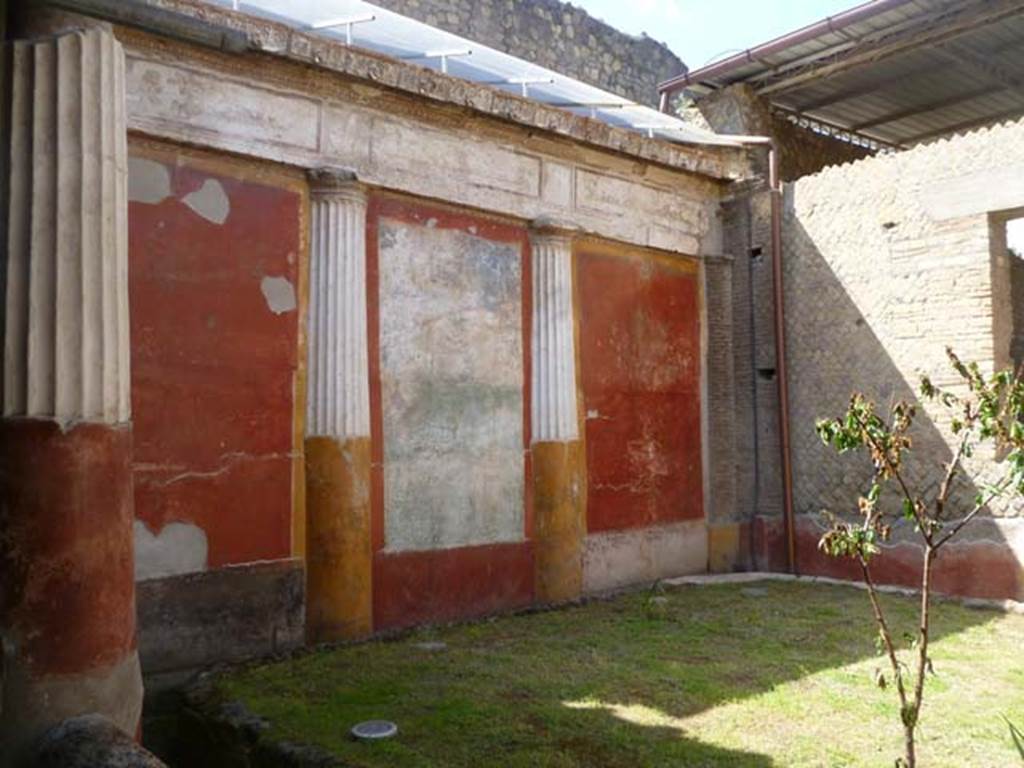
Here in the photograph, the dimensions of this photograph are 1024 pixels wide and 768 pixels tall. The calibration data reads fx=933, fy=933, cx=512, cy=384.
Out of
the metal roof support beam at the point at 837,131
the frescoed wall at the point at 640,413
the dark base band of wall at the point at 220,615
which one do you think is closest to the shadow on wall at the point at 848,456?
the frescoed wall at the point at 640,413

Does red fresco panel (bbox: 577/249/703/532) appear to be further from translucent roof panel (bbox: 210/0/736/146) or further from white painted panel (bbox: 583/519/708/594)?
translucent roof panel (bbox: 210/0/736/146)

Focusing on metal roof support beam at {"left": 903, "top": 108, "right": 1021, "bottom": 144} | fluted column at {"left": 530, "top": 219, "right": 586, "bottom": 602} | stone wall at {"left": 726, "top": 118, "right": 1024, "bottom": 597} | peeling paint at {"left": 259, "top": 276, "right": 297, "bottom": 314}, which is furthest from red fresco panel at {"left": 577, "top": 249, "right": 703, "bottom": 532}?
metal roof support beam at {"left": 903, "top": 108, "right": 1021, "bottom": 144}

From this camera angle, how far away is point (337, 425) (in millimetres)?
6047

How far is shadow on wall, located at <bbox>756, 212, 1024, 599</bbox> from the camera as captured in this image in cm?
735

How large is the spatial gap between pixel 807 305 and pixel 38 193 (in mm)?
7300

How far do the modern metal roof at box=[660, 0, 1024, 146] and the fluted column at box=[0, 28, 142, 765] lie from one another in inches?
321

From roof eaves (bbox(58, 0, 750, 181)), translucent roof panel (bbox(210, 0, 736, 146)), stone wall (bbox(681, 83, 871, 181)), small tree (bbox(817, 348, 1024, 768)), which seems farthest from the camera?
stone wall (bbox(681, 83, 871, 181))

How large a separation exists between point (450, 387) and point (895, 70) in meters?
6.62

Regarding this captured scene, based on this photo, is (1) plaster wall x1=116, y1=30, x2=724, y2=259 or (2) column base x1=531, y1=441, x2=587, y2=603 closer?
(1) plaster wall x1=116, y1=30, x2=724, y2=259

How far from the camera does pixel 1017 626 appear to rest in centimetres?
654

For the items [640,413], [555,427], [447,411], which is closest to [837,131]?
[640,413]

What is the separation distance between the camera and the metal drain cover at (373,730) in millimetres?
4023

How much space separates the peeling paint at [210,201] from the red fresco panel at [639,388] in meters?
3.19

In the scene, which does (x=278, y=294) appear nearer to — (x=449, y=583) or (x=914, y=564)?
(x=449, y=583)
